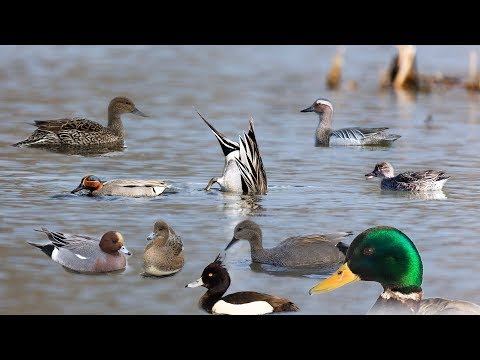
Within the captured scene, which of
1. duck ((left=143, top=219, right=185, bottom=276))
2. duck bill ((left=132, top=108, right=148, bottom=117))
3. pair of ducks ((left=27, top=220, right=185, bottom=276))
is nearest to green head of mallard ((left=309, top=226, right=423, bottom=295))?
duck ((left=143, top=219, right=185, bottom=276))

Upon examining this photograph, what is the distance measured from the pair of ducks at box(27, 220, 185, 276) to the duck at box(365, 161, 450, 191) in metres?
3.43

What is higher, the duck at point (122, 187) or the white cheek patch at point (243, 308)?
the duck at point (122, 187)

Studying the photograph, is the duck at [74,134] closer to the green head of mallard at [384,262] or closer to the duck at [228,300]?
the duck at [228,300]

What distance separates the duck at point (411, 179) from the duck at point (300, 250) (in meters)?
2.66

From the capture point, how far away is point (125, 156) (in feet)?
39.0

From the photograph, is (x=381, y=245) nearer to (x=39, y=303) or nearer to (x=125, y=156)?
(x=39, y=303)

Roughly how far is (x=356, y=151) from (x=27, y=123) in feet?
12.5

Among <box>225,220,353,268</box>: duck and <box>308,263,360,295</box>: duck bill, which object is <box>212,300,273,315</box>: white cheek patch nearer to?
<box>308,263,360,295</box>: duck bill

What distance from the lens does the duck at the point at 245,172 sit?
9930 millimetres

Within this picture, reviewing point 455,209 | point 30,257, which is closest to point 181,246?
point 30,257

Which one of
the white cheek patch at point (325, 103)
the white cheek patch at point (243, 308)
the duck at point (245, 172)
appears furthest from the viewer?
the white cheek patch at point (325, 103)

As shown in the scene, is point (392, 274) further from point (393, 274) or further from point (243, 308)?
point (243, 308)

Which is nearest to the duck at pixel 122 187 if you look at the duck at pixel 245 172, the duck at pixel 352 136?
the duck at pixel 245 172

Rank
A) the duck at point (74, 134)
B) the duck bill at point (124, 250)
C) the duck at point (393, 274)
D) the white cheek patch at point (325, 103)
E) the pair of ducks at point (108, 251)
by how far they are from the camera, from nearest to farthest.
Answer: the duck at point (393, 274) → the pair of ducks at point (108, 251) → the duck bill at point (124, 250) → the duck at point (74, 134) → the white cheek patch at point (325, 103)
